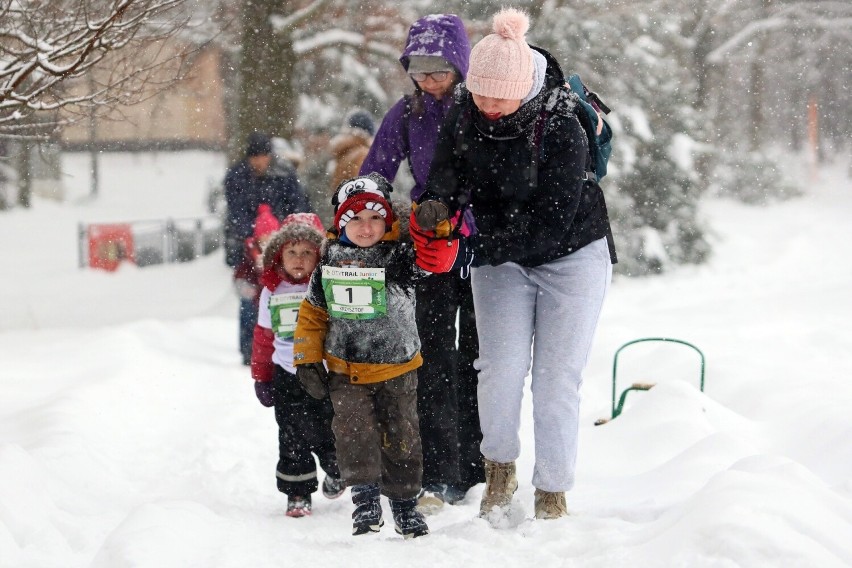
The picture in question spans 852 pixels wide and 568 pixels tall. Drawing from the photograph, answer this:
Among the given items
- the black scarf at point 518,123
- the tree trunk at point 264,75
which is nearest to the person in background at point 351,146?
the black scarf at point 518,123

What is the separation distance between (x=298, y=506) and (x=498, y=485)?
1.14 meters

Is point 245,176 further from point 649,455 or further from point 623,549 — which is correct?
point 623,549

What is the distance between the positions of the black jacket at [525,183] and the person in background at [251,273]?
3629mm

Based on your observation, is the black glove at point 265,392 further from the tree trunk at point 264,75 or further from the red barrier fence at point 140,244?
the red barrier fence at point 140,244

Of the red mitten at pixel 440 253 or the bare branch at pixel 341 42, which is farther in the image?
the bare branch at pixel 341 42

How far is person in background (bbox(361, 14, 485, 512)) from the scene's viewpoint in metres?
4.16

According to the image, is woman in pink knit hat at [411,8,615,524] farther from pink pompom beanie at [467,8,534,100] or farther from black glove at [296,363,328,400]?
black glove at [296,363,328,400]

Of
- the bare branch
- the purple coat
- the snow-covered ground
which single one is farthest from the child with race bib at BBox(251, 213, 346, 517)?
the bare branch

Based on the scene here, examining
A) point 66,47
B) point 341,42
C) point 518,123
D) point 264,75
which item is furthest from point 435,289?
point 341,42

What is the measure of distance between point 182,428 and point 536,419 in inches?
139

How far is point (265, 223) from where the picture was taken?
7.46m

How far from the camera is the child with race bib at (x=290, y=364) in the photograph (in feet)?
14.8

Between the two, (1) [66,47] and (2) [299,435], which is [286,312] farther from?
(1) [66,47]

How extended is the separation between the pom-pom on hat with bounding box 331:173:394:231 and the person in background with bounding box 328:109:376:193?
2.29 m
